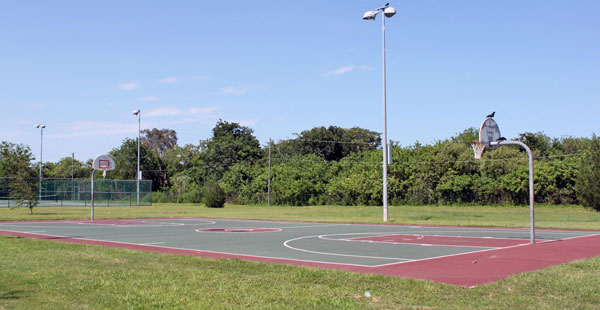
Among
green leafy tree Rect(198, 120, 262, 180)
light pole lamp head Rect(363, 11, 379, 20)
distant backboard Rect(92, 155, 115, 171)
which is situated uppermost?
light pole lamp head Rect(363, 11, 379, 20)

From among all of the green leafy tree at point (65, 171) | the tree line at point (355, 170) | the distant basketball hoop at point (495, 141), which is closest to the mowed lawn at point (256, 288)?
the distant basketball hoop at point (495, 141)

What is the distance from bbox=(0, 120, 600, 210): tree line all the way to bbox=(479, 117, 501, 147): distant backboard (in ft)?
82.9

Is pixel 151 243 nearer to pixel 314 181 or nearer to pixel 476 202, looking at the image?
pixel 476 202

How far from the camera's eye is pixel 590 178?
36.7m

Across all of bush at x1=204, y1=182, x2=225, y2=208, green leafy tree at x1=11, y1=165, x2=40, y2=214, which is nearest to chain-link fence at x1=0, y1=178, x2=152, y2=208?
bush at x1=204, y1=182, x2=225, y2=208

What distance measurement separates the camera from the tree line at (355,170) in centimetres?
4428

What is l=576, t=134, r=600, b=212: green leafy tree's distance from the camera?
1430 inches

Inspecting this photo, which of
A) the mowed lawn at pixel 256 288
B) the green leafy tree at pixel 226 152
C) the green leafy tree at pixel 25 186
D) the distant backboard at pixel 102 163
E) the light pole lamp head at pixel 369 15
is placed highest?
the light pole lamp head at pixel 369 15

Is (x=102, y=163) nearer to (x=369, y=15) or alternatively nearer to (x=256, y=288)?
(x=369, y=15)

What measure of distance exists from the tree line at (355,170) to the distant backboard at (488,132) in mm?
25274

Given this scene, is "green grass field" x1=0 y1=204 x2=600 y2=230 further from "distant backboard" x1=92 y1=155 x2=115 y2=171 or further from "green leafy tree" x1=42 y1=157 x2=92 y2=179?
"green leafy tree" x1=42 y1=157 x2=92 y2=179

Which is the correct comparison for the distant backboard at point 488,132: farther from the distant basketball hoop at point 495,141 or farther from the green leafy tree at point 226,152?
the green leafy tree at point 226,152

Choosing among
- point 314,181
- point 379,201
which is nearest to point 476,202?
point 379,201

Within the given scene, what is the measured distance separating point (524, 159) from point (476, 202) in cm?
555
